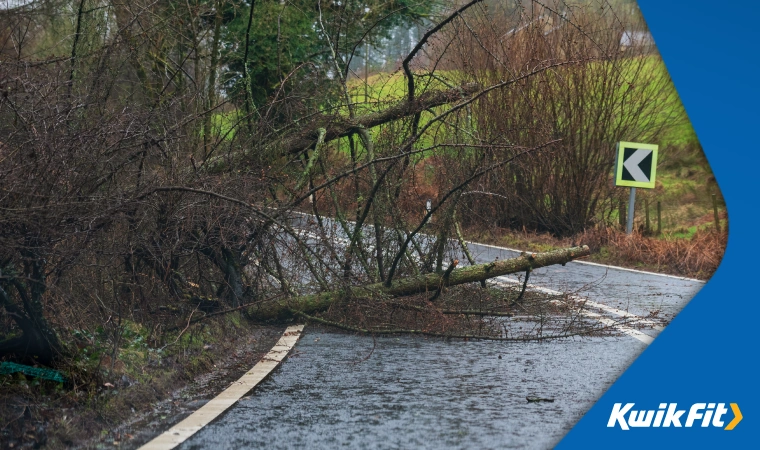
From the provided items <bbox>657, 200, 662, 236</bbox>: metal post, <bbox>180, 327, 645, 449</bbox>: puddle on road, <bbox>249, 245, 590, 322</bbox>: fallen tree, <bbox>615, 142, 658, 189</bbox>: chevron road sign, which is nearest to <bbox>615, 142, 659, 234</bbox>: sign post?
<bbox>615, 142, 658, 189</bbox>: chevron road sign

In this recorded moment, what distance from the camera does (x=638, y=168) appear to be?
39.0 ft

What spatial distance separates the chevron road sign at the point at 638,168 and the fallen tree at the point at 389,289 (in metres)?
3.13

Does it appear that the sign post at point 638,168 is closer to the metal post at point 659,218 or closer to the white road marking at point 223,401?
the metal post at point 659,218

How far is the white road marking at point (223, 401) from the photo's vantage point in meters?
4.34

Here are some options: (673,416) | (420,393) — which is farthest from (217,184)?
(673,416)

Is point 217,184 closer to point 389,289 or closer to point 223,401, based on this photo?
point 389,289

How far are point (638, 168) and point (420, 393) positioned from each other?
23.9ft

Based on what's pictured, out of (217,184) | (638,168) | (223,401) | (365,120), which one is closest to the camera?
(223,401)

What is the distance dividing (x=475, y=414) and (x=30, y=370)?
2.25 meters

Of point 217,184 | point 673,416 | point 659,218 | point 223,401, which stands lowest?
point 223,401

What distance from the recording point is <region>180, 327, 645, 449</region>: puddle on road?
444 centimetres

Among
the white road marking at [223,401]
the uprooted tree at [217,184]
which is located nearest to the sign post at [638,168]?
the uprooted tree at [217,184]

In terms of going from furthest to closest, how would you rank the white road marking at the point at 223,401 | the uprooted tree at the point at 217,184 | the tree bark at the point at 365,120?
the tree bark at the point at 365,120 → the uprooted tree at the point at 217,184 → the white road marking at the point at 223,401

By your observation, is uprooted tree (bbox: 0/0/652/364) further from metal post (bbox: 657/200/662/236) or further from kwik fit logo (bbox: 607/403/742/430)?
metal post (bbox: 657/200/662/236)
